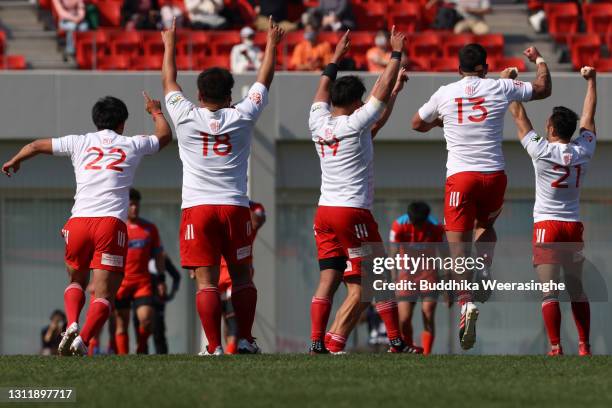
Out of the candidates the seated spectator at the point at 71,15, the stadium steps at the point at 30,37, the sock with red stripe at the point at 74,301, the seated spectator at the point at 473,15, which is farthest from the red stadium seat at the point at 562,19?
the sock with red stripe at the point at 74,301

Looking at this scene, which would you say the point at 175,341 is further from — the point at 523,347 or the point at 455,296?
the point at 455,296

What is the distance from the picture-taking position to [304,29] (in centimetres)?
2277

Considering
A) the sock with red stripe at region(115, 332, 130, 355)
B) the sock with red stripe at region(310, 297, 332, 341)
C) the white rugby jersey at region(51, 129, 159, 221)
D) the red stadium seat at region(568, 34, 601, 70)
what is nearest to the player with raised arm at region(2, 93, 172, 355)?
the white rugby jersey at region(51, 129, 159, 221)

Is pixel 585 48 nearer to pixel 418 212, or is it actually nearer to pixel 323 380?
pixel 418 212

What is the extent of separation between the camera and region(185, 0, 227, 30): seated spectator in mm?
22781

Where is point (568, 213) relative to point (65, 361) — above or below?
above

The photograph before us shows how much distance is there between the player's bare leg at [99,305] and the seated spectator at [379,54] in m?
10.9

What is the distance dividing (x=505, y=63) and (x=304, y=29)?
3.26m

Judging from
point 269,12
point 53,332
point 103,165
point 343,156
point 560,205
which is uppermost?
point 269,12

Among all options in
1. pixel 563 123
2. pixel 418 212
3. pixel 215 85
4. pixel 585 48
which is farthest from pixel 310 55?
pixel 215 85

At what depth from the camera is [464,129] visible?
11.5 metres

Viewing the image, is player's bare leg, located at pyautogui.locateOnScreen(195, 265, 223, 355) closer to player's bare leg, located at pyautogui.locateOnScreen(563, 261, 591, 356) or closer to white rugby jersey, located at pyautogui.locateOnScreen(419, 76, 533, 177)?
white rugby jersey, located at pyautogui.locateOnScreen(419, 76, 533, 177)

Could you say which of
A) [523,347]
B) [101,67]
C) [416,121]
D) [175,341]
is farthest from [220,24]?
[416,121]

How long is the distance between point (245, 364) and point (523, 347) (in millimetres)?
12186
